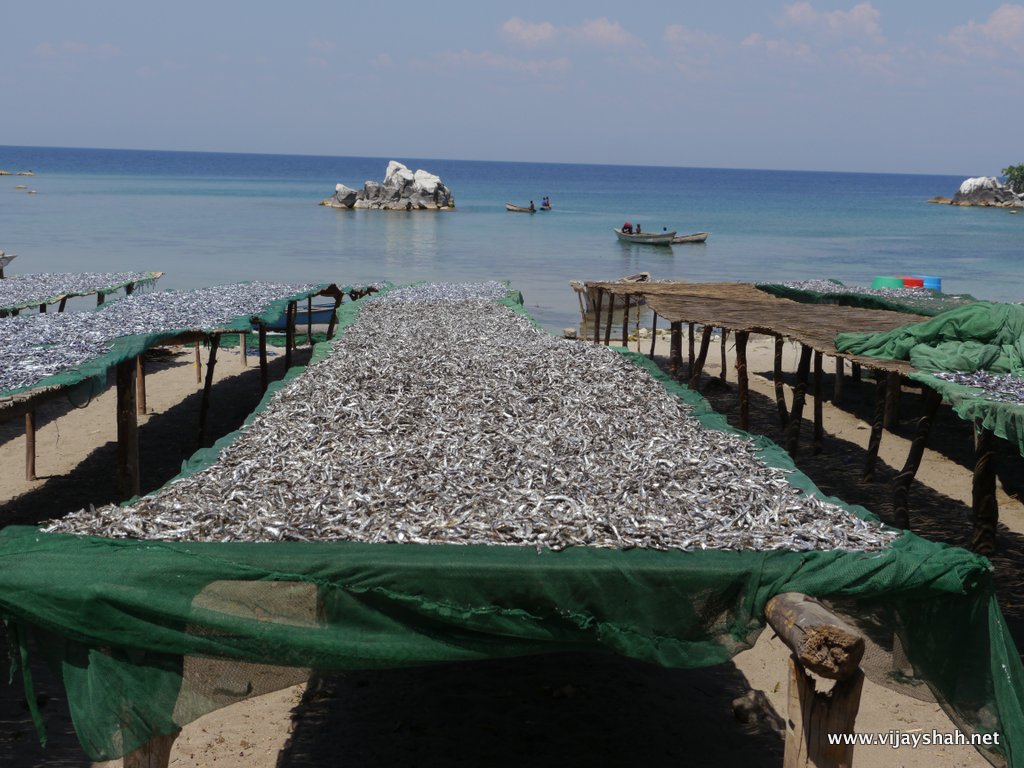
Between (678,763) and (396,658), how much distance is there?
204cm

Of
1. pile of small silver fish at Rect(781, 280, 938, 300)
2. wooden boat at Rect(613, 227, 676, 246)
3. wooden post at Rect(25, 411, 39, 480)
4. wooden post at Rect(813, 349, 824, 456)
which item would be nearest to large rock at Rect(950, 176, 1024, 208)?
wooden boat at Rect(613, 227, 676, 246)

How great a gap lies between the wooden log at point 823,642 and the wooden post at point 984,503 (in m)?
4.08

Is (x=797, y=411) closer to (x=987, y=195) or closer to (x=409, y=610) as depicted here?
(x=409, y=610)

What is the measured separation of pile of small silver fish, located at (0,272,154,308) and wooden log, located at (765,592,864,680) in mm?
11860

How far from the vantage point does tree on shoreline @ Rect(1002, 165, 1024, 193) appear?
79062mm

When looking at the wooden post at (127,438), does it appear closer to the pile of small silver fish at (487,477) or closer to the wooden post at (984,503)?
the pile of small silver fish at (487,477)

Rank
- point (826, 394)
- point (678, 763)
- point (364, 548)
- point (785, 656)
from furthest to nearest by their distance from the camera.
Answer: point (826, 394) < point (785, 656) < point (678, 763) < point (364, 548)

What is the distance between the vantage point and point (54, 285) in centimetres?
1492

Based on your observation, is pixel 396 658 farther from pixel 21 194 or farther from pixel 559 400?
pixel 21 194

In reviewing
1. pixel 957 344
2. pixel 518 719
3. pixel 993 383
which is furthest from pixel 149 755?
pixel 957 344

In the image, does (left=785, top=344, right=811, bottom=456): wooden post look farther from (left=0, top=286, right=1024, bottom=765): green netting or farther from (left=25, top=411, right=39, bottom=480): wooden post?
(left=25, top=411, right=39, bottom=480): wooden post

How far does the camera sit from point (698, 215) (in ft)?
237

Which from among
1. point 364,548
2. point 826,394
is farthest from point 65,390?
point 826,394

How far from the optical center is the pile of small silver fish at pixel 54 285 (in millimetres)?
13188
